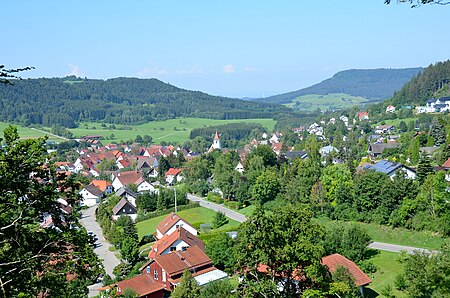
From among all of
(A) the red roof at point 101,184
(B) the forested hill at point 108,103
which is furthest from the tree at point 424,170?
(B) the forested hill at point 108,103

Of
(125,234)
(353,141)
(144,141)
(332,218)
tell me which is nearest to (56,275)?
(125,234)

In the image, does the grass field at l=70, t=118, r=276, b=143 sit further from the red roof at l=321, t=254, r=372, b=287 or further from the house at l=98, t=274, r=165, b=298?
the red roof at l=321, t=254, r=372, b=287

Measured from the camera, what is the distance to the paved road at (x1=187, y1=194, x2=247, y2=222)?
37.5 metres

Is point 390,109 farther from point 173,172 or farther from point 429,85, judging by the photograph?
point 173,172

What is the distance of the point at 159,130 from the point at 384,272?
334 ft

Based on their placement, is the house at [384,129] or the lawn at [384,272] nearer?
the lawn at [384,272]

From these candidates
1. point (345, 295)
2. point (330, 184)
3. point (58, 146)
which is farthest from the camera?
point (58, 146)

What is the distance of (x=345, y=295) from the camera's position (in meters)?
15.7

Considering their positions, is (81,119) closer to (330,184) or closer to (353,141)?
(353,141)

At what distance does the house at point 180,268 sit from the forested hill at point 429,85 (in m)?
62.1

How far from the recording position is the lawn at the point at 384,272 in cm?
2050

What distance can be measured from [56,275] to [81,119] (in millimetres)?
135516

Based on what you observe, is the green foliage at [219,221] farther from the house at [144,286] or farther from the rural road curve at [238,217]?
the house at [144,286]

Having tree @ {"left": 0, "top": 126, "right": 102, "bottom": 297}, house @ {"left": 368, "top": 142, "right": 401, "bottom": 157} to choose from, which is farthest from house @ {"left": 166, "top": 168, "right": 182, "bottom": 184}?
tree @ {"left": 0, "top": 126, "right": 102, "bottom": 297}
